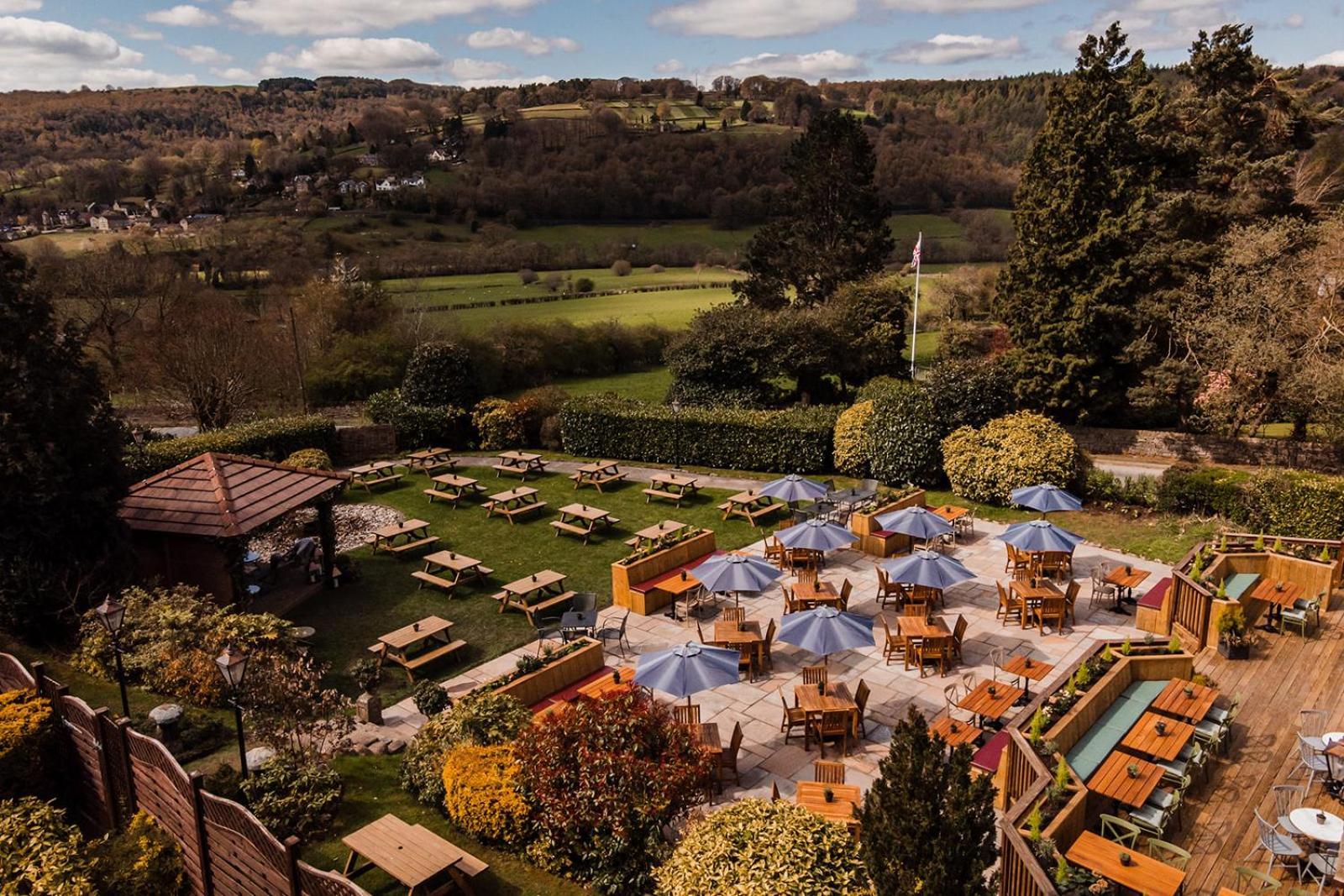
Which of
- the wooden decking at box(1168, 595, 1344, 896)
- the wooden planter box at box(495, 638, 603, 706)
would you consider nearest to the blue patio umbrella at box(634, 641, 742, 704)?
the wooden planter box at box(495, 638, 603, 706)

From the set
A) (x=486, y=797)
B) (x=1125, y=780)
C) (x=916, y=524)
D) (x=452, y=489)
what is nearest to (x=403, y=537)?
(x=452, y=489)

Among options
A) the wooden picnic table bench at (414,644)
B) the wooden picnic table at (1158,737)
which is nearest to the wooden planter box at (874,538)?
the wooden picnic table at (1158,737)

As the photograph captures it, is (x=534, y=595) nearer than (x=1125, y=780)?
No

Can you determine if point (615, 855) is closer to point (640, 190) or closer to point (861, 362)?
point (861, 362)

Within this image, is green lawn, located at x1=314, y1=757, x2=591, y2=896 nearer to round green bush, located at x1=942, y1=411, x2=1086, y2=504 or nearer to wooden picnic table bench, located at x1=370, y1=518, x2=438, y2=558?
wooden picnic table bench, located at x1=370, y1=518, x2=438, y2=558

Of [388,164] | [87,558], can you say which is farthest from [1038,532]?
[388,164]

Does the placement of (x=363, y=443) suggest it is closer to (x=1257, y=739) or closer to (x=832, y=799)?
(x=832, y=799)

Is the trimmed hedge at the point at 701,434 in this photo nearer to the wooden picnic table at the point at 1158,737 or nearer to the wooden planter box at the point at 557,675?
the wooden planter box at the point at 557,675
